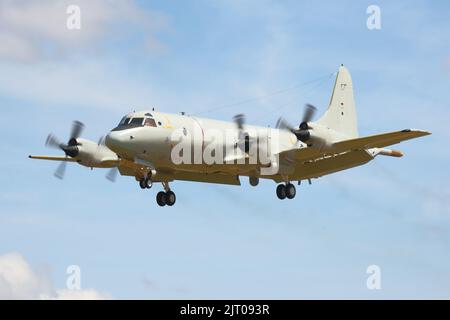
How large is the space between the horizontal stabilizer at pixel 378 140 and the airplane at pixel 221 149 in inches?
1.9

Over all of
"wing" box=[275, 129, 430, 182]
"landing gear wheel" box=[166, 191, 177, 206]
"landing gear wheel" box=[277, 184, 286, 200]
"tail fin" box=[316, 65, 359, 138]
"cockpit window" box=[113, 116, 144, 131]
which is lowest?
"landing gear wheel" box=[166, 191, 177, 206]

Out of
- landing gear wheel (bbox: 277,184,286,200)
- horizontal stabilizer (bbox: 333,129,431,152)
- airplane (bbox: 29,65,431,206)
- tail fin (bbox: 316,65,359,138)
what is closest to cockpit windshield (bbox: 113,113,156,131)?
airplane (bbox: 29,65,431,206)

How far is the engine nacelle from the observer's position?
4809cm

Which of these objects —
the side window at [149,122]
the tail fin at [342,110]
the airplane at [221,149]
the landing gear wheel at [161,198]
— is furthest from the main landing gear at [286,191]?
the side window at [149,122]

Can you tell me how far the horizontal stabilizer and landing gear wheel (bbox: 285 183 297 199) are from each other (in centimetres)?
386

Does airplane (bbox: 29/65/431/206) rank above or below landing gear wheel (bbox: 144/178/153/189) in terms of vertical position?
above

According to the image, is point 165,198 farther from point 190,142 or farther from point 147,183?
point 190,142

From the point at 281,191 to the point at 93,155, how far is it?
34.7 ft

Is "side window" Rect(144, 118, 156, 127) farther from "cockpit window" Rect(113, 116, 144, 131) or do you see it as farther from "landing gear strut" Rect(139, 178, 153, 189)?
"landing gear strut" Rect(139, 178, 153, 189)

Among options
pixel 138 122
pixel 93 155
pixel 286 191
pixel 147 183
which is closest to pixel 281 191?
pixel 286 191

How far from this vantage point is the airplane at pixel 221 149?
43750 millimetres
